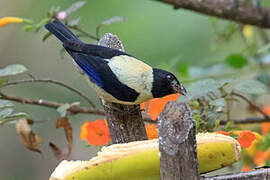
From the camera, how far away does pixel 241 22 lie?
136 inches

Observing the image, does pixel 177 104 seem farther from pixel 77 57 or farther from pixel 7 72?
pixel 7 72

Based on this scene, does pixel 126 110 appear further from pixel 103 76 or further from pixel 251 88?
pixel 251 88

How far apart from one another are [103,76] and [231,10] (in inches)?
62.1

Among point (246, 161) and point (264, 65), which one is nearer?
point (246, 161)

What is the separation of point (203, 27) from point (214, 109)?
4.01 m

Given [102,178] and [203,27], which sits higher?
[203,27]

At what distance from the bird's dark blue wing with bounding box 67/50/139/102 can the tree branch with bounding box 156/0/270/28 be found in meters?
1.21

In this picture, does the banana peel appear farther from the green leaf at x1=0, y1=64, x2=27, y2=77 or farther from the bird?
the green leaf at x1=0, y1=64, x2=27, y2=77

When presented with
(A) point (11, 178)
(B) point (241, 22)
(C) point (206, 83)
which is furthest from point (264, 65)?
(A) point (11, 178)

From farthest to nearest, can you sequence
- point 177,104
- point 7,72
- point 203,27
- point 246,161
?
point 203,27, point 246,161, point 7,72, point 177,104

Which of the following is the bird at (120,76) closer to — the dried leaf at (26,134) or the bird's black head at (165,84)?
the bird's black head at (165,84)

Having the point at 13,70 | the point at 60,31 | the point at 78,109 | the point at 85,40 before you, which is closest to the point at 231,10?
the point at 78,109

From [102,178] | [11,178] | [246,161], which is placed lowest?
→ [11,178]

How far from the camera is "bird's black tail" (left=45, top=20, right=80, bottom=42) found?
2.30 meters
